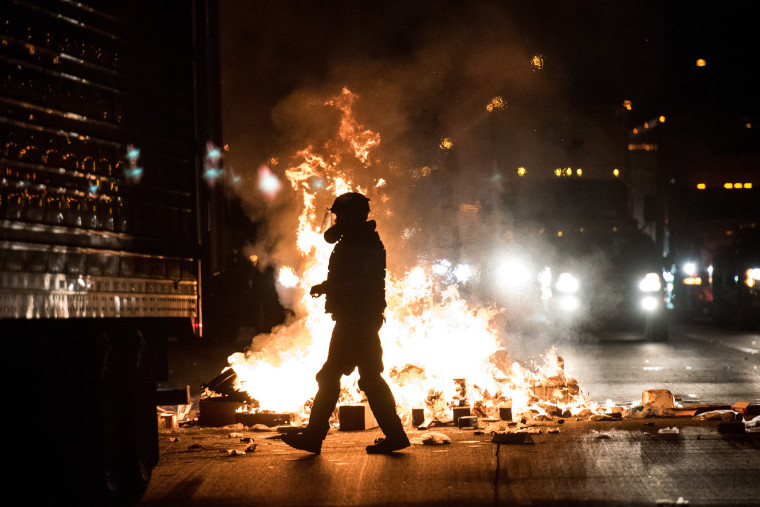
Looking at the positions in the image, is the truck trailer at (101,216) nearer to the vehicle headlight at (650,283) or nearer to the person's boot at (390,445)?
the person's boot at (390,445)

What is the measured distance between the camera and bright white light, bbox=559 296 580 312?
24953 mm

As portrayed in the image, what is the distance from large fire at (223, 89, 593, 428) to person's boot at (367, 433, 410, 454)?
7.18ft

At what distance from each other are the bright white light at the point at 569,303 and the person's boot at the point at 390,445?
59.2 ft

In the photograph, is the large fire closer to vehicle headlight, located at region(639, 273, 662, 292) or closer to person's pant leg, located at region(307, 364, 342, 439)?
person's pant leg, located at region(307, 364, 342, 439)

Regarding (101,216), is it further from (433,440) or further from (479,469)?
(433,440)

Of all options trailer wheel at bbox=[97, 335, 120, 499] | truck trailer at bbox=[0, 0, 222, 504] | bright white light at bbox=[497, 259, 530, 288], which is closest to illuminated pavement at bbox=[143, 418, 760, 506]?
trailer wheel at bbox=[97, 335, 120, 499]

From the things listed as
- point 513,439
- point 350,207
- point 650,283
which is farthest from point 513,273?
point 350,207

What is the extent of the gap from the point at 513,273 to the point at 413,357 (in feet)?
36.2

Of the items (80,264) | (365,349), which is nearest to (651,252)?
(365,349)

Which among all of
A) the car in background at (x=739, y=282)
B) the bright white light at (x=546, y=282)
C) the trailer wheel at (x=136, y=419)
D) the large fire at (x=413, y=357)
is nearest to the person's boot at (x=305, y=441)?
the trailer wheel at (x=136, y=419)

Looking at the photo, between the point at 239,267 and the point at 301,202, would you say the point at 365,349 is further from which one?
the point at 239,267

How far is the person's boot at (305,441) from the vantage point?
24.3 feet

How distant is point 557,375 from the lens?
1072 cm

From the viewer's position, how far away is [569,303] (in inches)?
989
